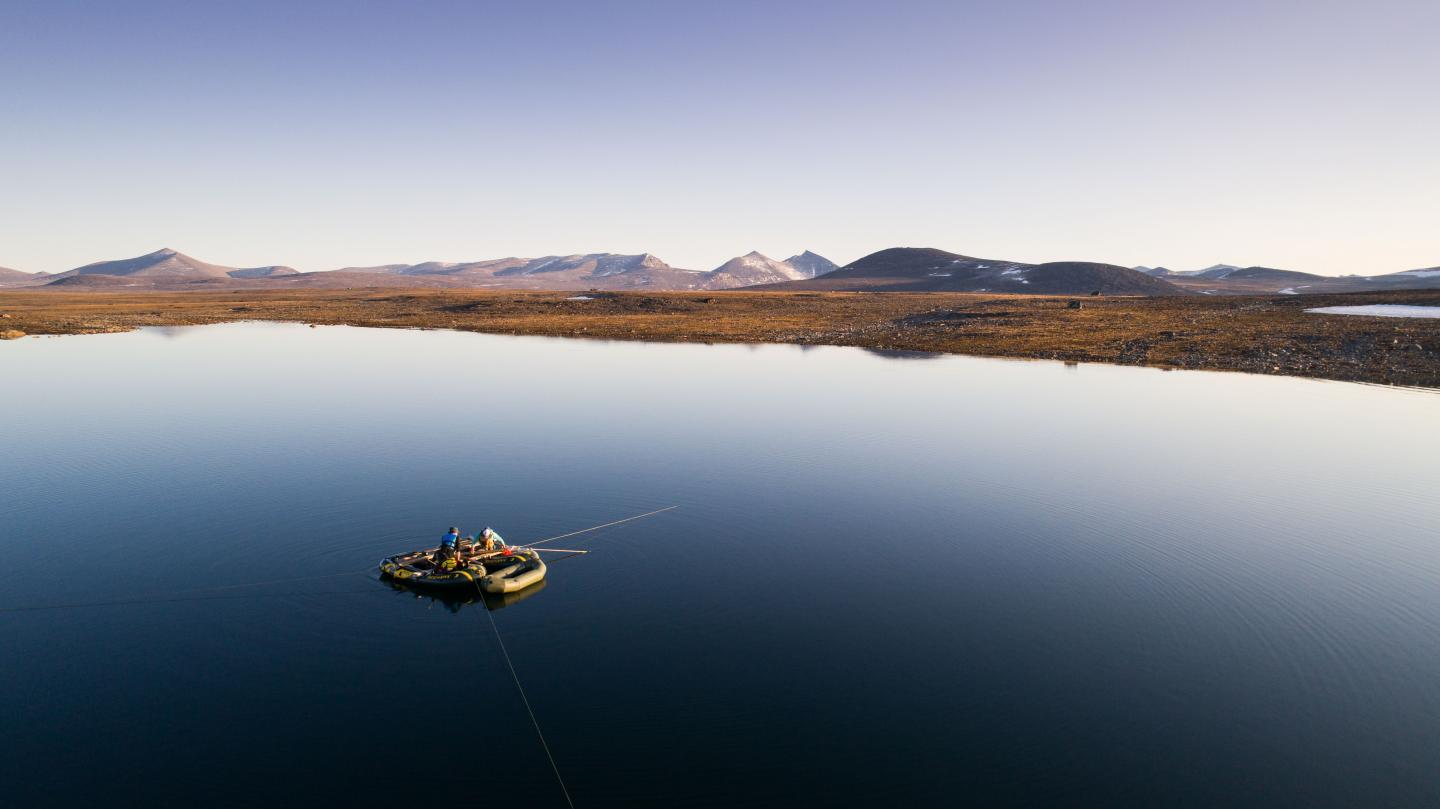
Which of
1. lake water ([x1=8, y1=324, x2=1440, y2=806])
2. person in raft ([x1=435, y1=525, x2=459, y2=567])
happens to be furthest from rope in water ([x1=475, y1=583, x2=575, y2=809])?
person in raft ([x1=435, y1=525, x2=459, y2=567])

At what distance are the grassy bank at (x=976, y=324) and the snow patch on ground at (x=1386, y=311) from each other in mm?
3069

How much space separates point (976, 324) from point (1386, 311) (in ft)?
152

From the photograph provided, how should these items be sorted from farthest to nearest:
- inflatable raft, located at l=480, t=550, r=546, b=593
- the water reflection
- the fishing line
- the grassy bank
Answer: the grassy bank < the fishing line < inflatable raft, located at l=480, t=550, r=546, b=593 < the water reflection

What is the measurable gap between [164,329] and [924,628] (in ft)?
400

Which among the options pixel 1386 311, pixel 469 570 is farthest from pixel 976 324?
pixel 469 570

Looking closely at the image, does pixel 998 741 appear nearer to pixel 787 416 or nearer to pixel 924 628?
pixel 924 628

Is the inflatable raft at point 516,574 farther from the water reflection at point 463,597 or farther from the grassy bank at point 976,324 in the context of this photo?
the grassy bank at point 976,324

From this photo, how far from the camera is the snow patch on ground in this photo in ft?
258

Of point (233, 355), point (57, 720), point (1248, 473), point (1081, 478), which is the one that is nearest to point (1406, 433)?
point (1248, 473)

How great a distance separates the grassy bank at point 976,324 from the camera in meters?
63.7

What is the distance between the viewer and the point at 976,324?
9356cm

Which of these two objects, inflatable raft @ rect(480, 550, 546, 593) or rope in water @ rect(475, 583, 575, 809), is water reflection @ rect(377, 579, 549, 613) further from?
rope in water @ rect(475, 583, 575, 809)

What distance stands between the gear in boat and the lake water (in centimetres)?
80

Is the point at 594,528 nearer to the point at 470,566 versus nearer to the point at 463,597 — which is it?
the point at 470,566
